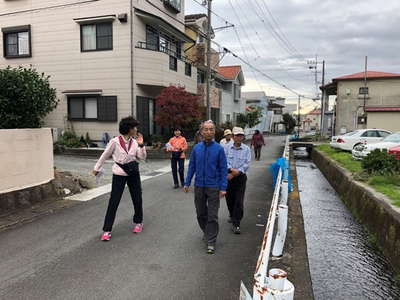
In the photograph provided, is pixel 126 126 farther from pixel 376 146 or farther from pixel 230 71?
pixel 230 71

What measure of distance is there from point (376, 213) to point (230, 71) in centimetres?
3089

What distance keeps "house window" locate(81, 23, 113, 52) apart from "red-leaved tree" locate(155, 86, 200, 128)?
4.00 metres

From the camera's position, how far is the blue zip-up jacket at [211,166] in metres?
4.57

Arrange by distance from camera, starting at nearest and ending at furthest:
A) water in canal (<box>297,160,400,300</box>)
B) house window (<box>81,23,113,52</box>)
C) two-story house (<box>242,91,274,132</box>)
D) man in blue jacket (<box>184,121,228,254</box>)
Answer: water in canal (<box>297,160,400,300</box>) → man in blue jacket (<box>184,121,228,254</box>) → house window (<box>81,23,113,52</box>) → two-story house (<box>242,91,274,132</box>)

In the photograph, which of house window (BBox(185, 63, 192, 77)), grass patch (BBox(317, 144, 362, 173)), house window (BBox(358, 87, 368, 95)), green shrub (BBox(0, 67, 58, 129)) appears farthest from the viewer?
house window (BBox(358, 87, 368, 95))

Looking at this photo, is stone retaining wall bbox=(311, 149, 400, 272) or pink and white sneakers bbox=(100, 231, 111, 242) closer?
pink and white sneakers bbox=(100, 231, 111, 242)

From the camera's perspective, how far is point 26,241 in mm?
4957

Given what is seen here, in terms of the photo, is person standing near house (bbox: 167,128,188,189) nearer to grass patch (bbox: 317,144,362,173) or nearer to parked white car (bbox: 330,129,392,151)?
grass patch (bbox: 317,144,362,173)

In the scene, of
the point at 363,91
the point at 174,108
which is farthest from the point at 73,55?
the point at 363,91

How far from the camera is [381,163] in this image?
30.9ft

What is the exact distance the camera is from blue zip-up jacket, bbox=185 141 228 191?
4566mm

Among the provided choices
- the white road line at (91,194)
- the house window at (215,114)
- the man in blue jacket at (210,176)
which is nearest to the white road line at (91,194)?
the white road line at (91,194)

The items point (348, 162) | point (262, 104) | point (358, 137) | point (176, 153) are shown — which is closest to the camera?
point (176, 153)

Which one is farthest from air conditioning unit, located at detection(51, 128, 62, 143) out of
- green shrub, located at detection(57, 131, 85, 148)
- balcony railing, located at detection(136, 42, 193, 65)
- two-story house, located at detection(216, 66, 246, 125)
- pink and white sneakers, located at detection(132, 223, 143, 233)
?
two-story house, located at detection(216, 66, 246, 125)
